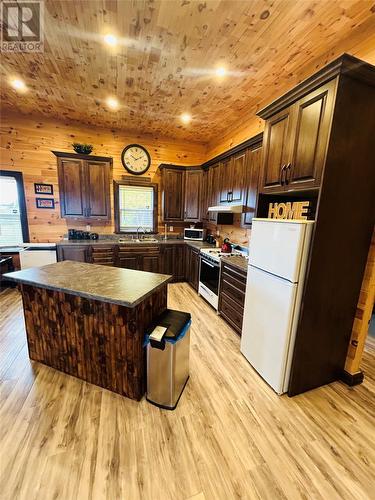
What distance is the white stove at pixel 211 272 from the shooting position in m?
3.27

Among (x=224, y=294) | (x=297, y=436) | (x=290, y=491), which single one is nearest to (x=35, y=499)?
(x=290, y=491)

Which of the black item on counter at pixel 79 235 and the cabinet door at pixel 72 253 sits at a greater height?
the black item on counter at pixel 79 235

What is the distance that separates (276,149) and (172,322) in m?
1.88

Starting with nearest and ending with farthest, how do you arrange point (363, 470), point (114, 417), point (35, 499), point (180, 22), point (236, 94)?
point (35, 499)
point (363, 470)
point (114, 417)
point (180, 22)
point (236, 94)

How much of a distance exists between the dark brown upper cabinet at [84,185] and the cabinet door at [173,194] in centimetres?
114

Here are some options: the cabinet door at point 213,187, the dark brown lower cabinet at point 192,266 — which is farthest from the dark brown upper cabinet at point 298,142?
the dark brown lower cabinet at point 192,266

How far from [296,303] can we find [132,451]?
5.14ft

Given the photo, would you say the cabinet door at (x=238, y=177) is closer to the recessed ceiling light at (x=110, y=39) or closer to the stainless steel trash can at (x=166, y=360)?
the recessed ceiling light at (x=110, y=39)

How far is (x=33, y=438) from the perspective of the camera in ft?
4.65

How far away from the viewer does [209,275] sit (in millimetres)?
3652

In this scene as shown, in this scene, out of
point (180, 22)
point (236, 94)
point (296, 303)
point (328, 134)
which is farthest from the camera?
point (236, 94)

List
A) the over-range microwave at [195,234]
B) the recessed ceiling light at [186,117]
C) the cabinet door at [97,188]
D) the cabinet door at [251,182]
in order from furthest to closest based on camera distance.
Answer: the over-range microwave at [195,234], the cabinet door at [97,188], the recessed ceiling light at [186,117], the cabinet door at [251,182]

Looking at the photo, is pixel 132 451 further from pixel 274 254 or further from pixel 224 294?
pixel 224 294

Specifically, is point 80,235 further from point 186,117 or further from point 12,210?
point 186,117
